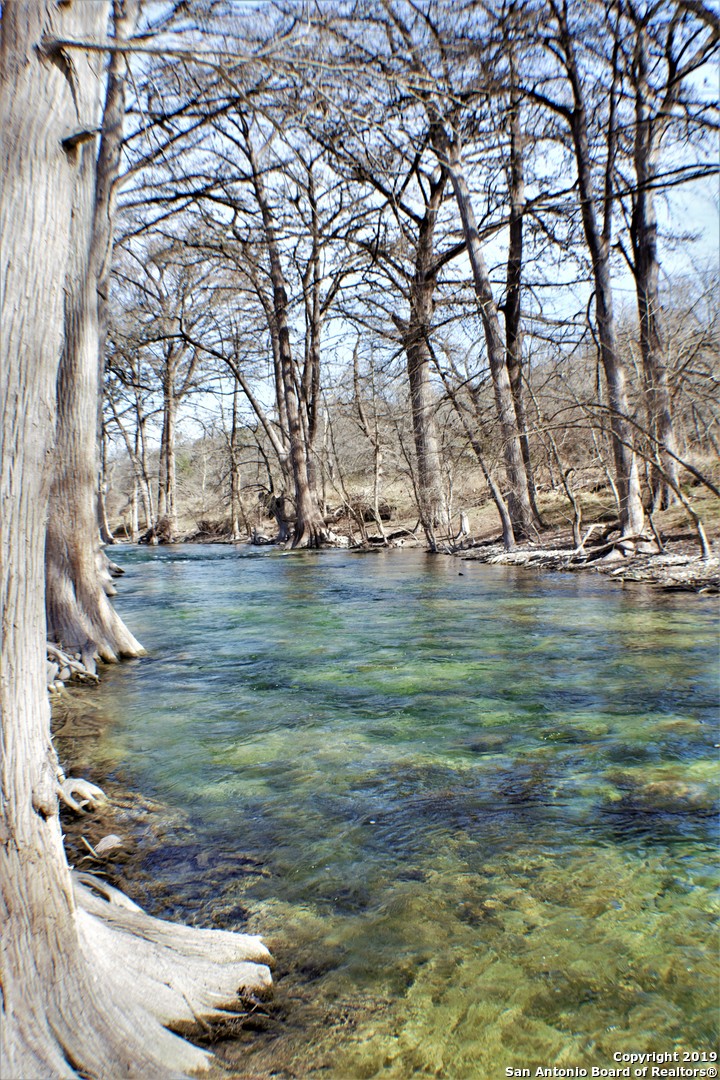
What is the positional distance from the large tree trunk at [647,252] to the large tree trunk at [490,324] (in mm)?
3320

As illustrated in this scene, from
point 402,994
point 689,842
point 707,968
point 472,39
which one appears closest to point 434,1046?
point 402,994

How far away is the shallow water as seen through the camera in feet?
6.81

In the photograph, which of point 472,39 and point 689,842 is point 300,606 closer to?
point 689,842

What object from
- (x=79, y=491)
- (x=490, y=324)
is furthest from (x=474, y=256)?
(x=79, y=491)

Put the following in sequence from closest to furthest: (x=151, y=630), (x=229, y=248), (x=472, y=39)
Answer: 1. (x=151, y=630)
2. (x=472, y=39)
3. (x=229, y=248)

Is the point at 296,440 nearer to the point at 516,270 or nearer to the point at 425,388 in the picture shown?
the point at 425,388

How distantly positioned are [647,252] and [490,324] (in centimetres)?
441

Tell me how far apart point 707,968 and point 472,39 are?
18.6m

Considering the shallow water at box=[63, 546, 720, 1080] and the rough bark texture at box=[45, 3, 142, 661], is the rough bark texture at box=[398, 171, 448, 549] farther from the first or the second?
the shallow water at box=[63, 546, 720, 1080]

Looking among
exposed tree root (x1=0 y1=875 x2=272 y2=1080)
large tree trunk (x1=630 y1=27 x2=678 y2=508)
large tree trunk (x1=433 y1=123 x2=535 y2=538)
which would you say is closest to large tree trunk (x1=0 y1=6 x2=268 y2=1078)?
exposed tree root (x1=0 y1=875 x2=272 y2=1080)

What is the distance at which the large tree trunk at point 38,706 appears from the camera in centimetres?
162

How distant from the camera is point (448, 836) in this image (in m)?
3.23

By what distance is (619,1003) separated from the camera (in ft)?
7.02

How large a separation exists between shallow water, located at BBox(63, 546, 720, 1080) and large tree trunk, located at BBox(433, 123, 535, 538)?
11278mm
